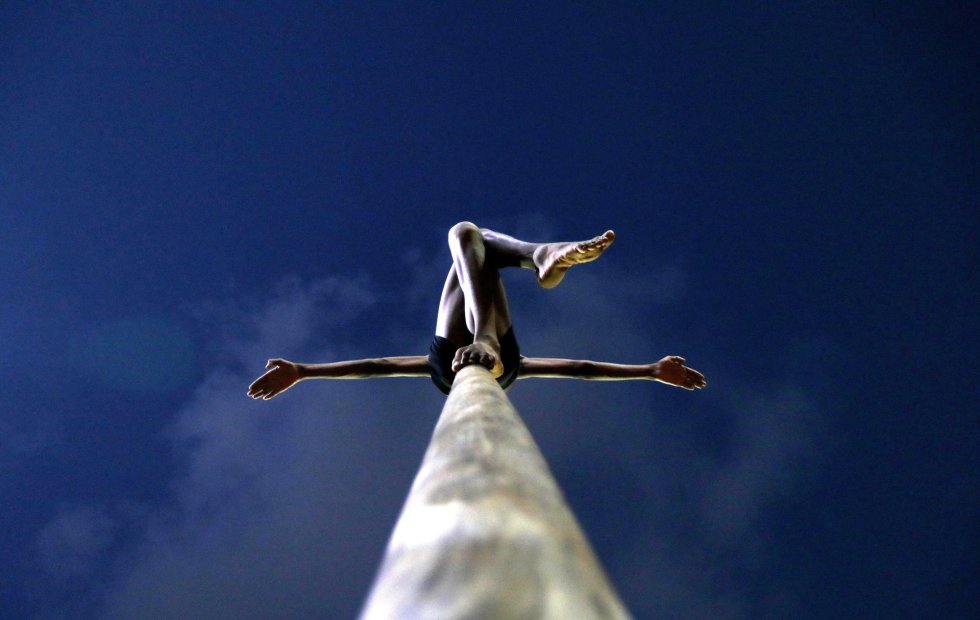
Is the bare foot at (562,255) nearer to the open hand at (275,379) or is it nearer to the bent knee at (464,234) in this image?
the bent knee at (464,234)

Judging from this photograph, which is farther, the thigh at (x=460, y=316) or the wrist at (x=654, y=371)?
the wrist at (x=654, y=371)

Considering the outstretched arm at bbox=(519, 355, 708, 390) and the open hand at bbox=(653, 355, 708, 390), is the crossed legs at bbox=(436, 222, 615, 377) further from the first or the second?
the open hand at bbox=(653, 355, 708, 390)

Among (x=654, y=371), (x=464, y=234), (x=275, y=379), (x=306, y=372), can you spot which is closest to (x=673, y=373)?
(x=654, y=371)

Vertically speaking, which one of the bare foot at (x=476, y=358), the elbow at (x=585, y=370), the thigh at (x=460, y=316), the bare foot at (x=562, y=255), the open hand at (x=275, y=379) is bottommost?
the bare foot at (x=476, y=358)

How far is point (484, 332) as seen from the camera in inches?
94.3

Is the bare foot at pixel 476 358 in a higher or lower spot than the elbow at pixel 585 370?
lower

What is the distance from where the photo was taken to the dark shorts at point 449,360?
3.02 m

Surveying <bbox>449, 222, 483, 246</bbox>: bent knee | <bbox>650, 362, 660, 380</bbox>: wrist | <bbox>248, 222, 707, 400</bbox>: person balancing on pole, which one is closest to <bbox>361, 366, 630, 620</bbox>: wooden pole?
A: <bbox>248, 222, 707, 400</bbox>: person balancing on pole

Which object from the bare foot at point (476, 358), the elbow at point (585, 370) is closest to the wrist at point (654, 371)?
the elbow at point (585, 370)

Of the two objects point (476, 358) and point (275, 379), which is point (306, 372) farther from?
point (476, 358)

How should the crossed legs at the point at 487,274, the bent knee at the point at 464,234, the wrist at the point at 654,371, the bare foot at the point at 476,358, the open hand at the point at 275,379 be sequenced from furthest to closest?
the wrist at the point at 654,371 → the open hand at the point at 275,379 → the bent knee at the point at 464,234 → the crossed legs at the point at 487,274 → the bare foot at the point at 476,358

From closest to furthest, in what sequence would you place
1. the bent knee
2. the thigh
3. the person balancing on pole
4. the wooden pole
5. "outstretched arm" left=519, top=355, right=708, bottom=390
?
1. the wooden pole
2. the person balancing on pole
3. the bent knee
4. the thigh
5. "outstretched arm" left=519, top=355, right=708, bottom=390

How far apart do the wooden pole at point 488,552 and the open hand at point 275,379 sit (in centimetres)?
249

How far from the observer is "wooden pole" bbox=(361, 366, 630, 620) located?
1.21 ft
